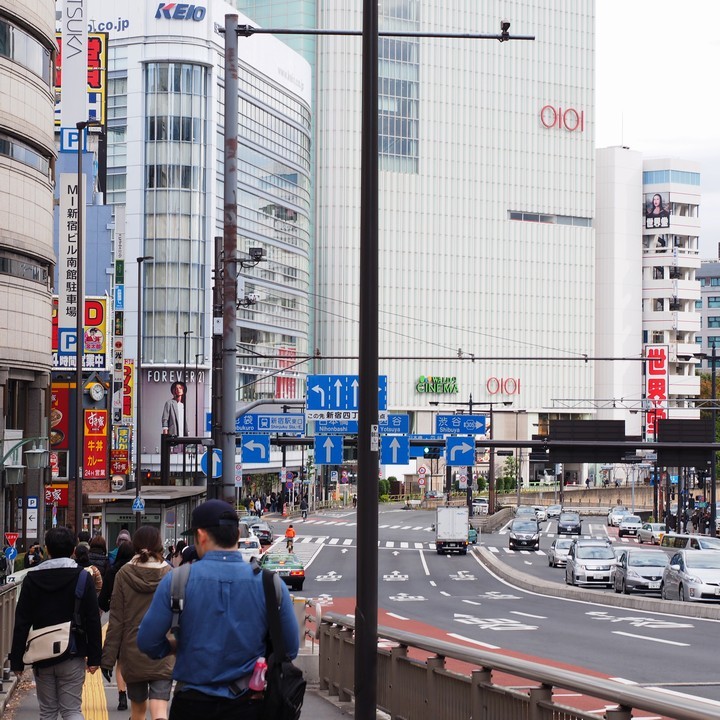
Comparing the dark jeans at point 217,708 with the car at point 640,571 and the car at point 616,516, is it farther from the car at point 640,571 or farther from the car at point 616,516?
the car at point 616,516

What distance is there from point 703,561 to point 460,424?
71.7 feet

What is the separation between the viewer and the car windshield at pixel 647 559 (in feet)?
138

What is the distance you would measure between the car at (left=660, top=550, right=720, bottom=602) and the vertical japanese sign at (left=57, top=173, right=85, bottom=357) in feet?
72.8

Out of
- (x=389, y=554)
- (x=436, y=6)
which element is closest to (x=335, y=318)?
(x=436, y=6)

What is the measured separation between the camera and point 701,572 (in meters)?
36.3

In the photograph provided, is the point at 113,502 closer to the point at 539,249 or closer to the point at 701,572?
the point at 701,572

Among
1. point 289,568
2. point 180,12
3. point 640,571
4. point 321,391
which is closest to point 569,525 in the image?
point 289,568

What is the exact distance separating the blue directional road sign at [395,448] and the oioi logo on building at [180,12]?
228ft

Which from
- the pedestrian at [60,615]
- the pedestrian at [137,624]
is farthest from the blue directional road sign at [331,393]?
the pedestrian at [60,615]

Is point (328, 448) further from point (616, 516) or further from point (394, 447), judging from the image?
point (616, 516)

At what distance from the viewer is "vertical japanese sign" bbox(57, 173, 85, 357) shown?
48688 mm

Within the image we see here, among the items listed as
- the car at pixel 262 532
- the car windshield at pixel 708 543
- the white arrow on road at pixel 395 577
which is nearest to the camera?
the car windshield at pixel 708 543

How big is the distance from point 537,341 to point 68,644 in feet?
506

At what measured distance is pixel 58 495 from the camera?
53719mm
